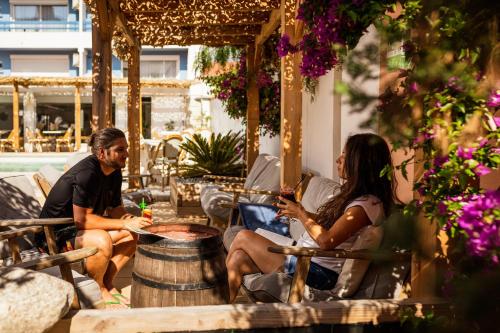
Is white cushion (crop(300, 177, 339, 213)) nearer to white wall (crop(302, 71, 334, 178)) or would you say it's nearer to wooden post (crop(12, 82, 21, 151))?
white wall (crop(302, 71, 334, 178))

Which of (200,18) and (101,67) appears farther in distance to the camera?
(200,18)

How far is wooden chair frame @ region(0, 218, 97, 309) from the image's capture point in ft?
7.12

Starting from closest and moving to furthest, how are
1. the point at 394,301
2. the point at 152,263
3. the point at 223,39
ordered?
the point at 394,301 → the point at 152,263 → the point at 223,39

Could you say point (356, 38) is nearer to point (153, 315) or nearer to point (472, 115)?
point (472, 115)

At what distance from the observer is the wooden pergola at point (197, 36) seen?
4379 mm

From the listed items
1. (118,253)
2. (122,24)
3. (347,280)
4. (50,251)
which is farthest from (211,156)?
(347,280)

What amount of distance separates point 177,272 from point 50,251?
123 centimetres

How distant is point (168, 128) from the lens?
2278cm

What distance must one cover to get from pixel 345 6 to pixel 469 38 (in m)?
1.11

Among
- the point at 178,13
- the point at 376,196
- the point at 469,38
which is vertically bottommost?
the point at 376,196

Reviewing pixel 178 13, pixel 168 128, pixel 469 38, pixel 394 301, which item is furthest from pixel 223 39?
pixel 168 128

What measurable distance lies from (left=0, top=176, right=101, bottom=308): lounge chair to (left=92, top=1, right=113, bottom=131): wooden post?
4.60ft

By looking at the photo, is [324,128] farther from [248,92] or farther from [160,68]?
[160,68]

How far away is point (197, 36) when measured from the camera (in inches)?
300
